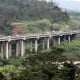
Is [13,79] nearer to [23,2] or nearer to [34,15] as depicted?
[34,15]

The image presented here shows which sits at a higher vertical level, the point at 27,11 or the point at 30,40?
the point at 27,11

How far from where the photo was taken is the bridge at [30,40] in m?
59.7

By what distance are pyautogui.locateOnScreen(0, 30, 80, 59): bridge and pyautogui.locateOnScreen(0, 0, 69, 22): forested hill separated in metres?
14.1

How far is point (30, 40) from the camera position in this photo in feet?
227

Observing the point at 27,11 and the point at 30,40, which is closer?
the point at 30,40

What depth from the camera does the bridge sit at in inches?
2351

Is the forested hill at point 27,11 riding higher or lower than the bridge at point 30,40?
higher

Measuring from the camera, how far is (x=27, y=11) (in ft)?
306

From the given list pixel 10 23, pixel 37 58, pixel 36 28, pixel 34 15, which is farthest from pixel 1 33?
pixel 37 58

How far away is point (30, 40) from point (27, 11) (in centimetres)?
2510

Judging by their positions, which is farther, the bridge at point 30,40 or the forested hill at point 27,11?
the forested hill at point 27,11

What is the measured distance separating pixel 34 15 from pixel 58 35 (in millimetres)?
19473

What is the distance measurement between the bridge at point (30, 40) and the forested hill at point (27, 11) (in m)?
14.1

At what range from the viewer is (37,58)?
46.6 meters
